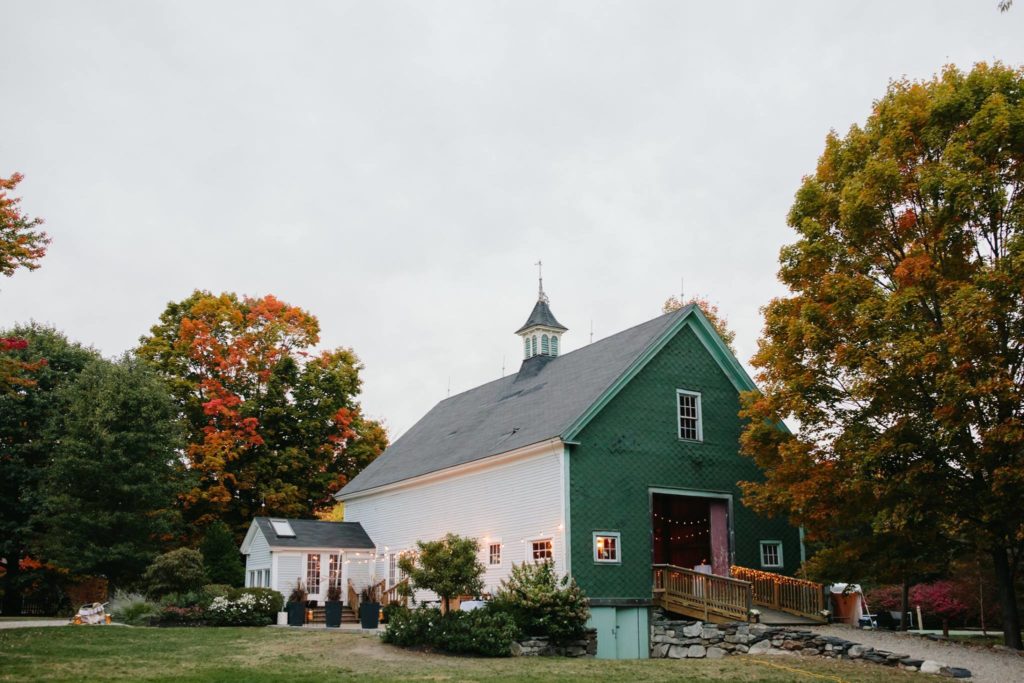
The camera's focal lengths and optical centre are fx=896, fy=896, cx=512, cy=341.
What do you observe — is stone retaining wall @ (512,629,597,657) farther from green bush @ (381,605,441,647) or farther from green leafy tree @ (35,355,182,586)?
green leafy tree @ (35,355,182,586)

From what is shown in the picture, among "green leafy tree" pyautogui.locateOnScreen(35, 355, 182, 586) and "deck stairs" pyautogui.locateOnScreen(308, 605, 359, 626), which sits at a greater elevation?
"green leafy tree" pyautogui.locateOnScreen(35, 355, 182, 586)

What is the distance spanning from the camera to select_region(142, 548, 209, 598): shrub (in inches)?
1085

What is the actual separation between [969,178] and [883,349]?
12.2 ft

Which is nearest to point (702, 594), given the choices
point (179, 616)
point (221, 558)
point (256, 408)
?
point (179, 616)

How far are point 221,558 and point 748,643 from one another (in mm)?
20242

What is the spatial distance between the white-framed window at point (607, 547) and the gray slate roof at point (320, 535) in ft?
37.0

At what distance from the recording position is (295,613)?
2603 cm

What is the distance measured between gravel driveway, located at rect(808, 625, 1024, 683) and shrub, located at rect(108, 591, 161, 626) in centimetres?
1739

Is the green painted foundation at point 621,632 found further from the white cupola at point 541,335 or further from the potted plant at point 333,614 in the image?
the white cupola at point 541,335

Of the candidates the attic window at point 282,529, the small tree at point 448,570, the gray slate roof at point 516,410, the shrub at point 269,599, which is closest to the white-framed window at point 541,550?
the gray slate roof at point 516,410

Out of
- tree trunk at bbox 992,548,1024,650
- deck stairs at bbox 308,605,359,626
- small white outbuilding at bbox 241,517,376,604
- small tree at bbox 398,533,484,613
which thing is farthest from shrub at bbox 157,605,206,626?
tree trunk at bbox 992,548,1024,650

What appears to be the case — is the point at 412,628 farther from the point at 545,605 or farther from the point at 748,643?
the point at 748,643

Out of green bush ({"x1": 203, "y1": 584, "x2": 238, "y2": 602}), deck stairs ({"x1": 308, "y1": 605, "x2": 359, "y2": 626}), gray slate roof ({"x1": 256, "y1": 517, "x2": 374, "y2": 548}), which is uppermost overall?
gray slate roof ({"x1": 256, "y1": 517, "x2": 374, "y2": 548})

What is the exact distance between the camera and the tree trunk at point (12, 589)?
3431 centimetres
